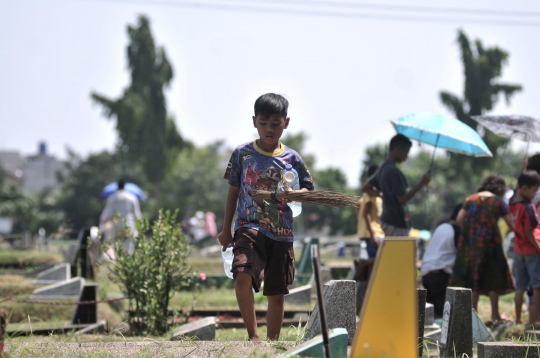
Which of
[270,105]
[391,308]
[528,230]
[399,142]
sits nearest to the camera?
[391,308]

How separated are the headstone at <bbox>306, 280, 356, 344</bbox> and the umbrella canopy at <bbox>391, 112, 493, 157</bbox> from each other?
439cm

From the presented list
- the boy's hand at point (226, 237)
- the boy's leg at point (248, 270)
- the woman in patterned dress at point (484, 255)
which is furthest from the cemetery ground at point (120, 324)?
the boy's hand at point (226, 237)

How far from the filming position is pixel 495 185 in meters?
9.14

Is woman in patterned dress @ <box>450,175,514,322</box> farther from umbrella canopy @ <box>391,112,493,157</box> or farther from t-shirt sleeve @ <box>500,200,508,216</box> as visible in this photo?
umbrella canopy @ <box>391,112,493,157</box>

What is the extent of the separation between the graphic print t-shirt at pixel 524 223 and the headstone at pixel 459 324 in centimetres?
247

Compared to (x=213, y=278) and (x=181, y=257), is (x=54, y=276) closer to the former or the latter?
(x=213, y=278)

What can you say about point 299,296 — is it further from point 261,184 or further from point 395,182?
point 261,184

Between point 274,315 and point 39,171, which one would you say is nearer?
point 274,315

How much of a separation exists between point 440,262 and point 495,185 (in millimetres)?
1034

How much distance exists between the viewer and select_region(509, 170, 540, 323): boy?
8.16 m

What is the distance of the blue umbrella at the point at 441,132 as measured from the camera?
9406mm

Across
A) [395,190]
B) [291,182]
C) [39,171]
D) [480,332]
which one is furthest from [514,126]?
[39,171]

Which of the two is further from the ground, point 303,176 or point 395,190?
point 395,190

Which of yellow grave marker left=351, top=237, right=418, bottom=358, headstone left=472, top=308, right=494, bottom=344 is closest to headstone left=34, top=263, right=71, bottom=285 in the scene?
headstone left=472, top=308, right=494, bottom=344
